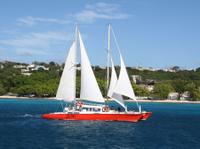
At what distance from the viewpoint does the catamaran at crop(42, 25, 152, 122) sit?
76562 mm

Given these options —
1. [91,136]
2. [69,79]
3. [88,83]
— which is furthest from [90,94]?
[91,136]

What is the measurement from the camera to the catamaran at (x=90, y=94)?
251 feet

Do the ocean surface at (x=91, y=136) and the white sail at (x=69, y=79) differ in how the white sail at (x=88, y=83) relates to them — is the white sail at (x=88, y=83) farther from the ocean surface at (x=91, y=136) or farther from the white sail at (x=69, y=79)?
the ocean surface at (x=91, y=136)

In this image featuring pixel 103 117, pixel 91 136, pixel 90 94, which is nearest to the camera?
pixel 91 136

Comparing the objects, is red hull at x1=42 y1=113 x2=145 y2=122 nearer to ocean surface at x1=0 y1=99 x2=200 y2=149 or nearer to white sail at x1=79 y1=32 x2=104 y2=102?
ocean surface at x1=0 y1=99 x2=200 y2=149

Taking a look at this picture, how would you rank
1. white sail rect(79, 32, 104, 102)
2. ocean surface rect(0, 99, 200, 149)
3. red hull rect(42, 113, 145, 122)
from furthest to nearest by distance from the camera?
1. white sail rect(79, 32, 104, 102)
2. red hull rect(42, 113, 145, 122)
3. ocean surface rect(0, 99, 200, 149)

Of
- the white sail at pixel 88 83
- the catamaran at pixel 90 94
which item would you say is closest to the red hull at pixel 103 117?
the catamaran at pixel 90 94

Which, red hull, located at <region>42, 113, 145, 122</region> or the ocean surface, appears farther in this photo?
red hull, located at <region>42, 113, 145, 122</region>

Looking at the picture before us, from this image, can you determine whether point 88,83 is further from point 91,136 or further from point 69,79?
point 91,136

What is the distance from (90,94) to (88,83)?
1724 millimetres

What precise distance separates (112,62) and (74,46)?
259 inches

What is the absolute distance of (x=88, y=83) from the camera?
78625 mm

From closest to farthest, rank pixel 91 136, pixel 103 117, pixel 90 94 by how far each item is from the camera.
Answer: pixel 91 136, pixel 103 117, pixel 90 94

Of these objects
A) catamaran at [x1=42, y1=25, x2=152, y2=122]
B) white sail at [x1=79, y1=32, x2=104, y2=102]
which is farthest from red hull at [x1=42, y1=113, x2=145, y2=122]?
white sail at [x1=79, y1=32, x2=104, y2=102]
